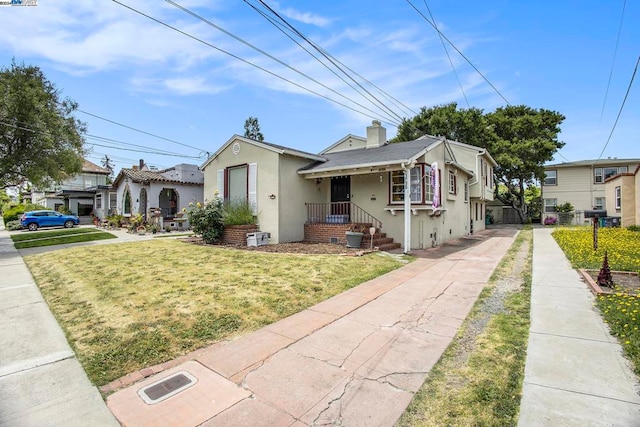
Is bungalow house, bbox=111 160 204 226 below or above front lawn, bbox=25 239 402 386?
above

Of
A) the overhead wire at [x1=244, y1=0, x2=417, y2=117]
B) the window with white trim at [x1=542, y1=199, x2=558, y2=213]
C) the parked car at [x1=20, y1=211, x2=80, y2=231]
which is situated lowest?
the parked car at [x1=20, y1=211, x2=80, y2=231]

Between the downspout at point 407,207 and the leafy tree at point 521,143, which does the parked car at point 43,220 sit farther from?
the leafy tree at point 521,143

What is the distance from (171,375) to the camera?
3.11m

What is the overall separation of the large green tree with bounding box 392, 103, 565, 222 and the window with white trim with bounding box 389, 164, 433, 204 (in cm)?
1778

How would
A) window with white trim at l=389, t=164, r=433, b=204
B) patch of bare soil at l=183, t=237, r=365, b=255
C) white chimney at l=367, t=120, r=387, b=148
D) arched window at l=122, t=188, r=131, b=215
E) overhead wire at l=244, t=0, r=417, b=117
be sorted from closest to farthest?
overhead wire at l=244, t=0, r=417, b=117, patch of bare soil at l=183, t=237, r=365, b=255, window with white trim at l=389, t=164, r=433, b=204, white chimney at l=367, t=120, r=387, b=148, arched window at l=122, t=188, r=131, b=215

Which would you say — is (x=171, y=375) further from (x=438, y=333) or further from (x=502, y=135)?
(x=502, y=135)

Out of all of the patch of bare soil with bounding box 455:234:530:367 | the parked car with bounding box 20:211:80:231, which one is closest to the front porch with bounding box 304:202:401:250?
the patch of bare soil with bounding box 455:234:530:367

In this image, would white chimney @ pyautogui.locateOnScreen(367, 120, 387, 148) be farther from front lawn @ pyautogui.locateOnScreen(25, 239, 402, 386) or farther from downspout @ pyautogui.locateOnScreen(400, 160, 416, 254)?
front lawn @ pyautogui.locateOnScreen(25, 239, 402, 386)

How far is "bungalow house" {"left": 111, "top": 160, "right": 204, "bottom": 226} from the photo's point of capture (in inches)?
813

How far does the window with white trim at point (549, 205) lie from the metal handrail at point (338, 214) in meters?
26.1

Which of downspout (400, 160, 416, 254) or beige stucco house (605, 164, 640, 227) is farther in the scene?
beige stucco house (605, 164, 640, 227)

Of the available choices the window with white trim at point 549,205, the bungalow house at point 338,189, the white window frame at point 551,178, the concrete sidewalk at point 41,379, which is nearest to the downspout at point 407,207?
the bungalow house at point 338,189

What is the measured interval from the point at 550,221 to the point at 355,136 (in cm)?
2083

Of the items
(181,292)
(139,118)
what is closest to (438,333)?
(181,292)
